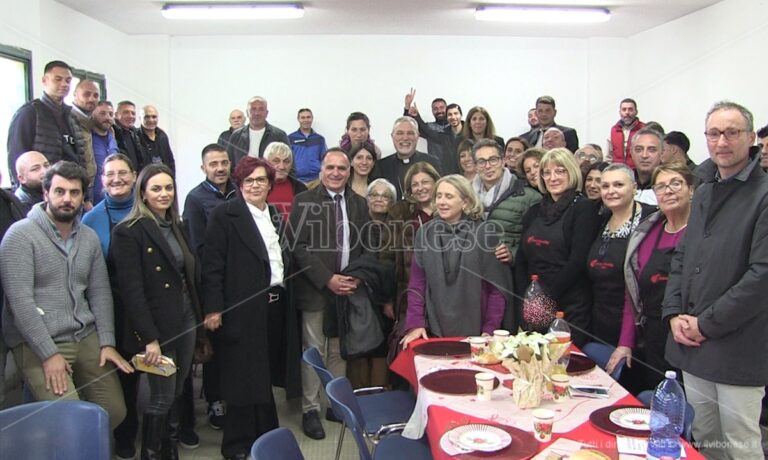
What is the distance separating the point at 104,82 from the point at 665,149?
6.24 m

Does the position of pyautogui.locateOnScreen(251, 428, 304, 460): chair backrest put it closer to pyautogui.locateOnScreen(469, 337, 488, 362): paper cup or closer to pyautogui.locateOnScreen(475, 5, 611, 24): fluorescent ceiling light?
pyautogui.locateOnScreen(469, 337, 488, 362): paper cup

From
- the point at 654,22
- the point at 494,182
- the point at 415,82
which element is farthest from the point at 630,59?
the point at 494,182

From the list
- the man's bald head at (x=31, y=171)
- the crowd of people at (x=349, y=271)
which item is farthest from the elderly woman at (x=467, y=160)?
the man's bald head at (x=31, y=171)

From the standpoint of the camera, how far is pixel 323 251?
11.8 feet

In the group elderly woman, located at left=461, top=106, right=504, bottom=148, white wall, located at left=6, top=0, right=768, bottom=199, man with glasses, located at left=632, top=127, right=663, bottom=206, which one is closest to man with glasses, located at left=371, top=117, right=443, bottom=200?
elderly woman, located at left=461, top=106, right=504, bottom=148

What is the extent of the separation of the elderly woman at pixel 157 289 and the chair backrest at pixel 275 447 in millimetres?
1262

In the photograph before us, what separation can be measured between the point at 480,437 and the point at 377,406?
1209 millimetres

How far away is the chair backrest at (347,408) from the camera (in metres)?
2.17

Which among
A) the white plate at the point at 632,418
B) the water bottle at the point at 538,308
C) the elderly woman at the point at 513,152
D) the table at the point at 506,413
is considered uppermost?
the elderly woman at the point at 513,152

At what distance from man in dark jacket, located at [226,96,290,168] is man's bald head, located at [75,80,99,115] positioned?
56.2 inches

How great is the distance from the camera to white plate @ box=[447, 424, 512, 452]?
179 cm

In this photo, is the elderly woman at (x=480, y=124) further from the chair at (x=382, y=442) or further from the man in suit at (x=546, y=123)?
the chair at (x=382, y=442)

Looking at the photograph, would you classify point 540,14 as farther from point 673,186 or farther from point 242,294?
point 242,294

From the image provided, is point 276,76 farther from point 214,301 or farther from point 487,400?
point 487,400
